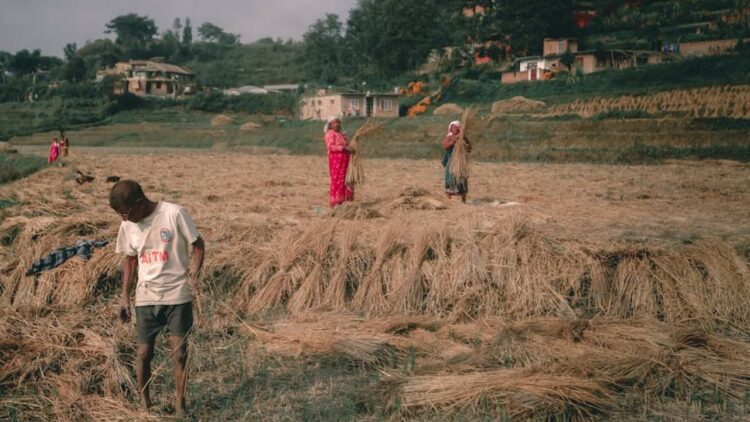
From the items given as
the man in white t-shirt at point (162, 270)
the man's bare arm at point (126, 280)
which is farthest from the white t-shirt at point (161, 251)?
the man's bare arm at point (126, 280)

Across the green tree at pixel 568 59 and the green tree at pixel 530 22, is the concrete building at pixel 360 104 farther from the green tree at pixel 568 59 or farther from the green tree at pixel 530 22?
the green tree at pixel 530 22

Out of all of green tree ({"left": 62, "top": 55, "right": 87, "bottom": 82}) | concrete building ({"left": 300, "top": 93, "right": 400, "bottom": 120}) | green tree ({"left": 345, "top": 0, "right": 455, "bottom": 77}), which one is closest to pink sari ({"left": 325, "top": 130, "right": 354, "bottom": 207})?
concrete building ({"left": 300, "top": 93, "right": 400, "bottom": 120})

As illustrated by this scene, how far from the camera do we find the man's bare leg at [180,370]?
3980 mm

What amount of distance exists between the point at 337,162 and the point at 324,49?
245 feet

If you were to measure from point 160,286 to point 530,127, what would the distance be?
85.9 ft

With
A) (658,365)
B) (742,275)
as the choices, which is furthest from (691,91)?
(658,365)

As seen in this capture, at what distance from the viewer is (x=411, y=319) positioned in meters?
5.58

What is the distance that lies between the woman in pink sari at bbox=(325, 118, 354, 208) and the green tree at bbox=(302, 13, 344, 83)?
69.1 metres

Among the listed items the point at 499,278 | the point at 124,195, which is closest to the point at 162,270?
the point at 124,195

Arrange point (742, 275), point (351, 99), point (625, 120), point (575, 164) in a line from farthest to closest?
point (351, 99)
point (625, 120)
point (575, 164)
point (742, 275)

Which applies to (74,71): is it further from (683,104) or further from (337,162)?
(337,162)

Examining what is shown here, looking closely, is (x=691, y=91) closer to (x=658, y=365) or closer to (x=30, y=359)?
(x=658, y=365)

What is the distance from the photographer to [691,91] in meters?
29.2

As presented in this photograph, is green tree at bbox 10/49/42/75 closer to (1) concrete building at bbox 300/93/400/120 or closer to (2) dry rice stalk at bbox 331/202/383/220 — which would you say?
(1) concrete building at bbox 300/93/400/120
